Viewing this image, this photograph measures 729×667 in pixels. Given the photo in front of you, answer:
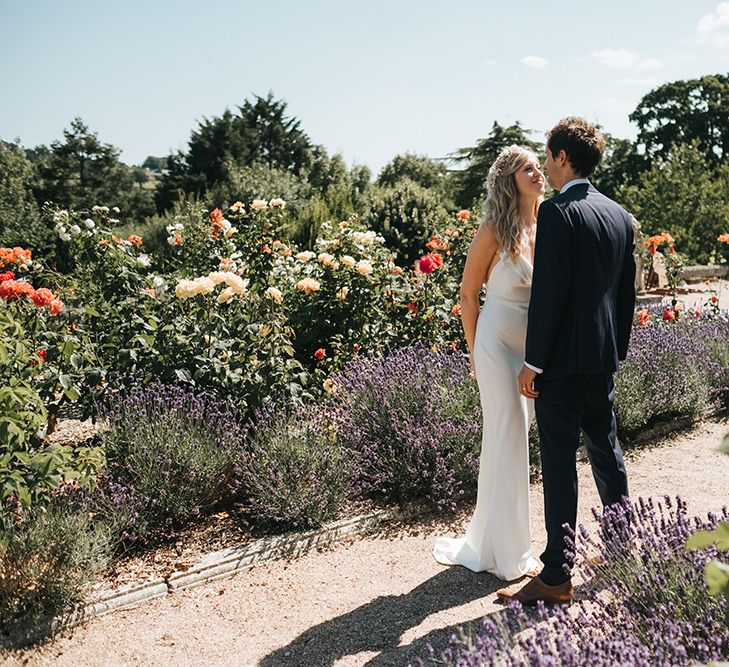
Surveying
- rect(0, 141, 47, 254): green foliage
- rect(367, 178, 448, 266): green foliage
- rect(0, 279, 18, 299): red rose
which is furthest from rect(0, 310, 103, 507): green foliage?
rect(0, 141, 47, 254): green foliage

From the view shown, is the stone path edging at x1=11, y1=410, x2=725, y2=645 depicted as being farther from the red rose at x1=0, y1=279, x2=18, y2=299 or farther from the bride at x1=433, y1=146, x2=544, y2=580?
the red rose at x1=0, y1=279, x2=18, y2=299

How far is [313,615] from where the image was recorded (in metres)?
3.13

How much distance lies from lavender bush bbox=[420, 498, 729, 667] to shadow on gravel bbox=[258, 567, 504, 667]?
1.37 feet

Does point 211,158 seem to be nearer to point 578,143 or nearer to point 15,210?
point 15,210

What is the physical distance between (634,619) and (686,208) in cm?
1791

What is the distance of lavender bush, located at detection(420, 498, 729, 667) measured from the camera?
5.43ft

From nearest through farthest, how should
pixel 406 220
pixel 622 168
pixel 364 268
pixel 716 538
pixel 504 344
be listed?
1. pixel 716 538
2. pixel 504 344
3. pixel 364 268
4. pixel 406 220
5. pixel 622 168

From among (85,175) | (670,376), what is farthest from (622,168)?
(670,376)

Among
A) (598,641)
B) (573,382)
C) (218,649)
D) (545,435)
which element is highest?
(573,382)

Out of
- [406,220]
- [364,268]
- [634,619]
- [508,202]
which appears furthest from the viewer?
[406,220]

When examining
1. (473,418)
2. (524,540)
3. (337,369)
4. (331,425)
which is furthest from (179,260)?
(524,540)

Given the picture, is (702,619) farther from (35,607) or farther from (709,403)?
(709,403)

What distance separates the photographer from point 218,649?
2.90 meters

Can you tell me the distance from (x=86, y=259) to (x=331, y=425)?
240 centimetres
